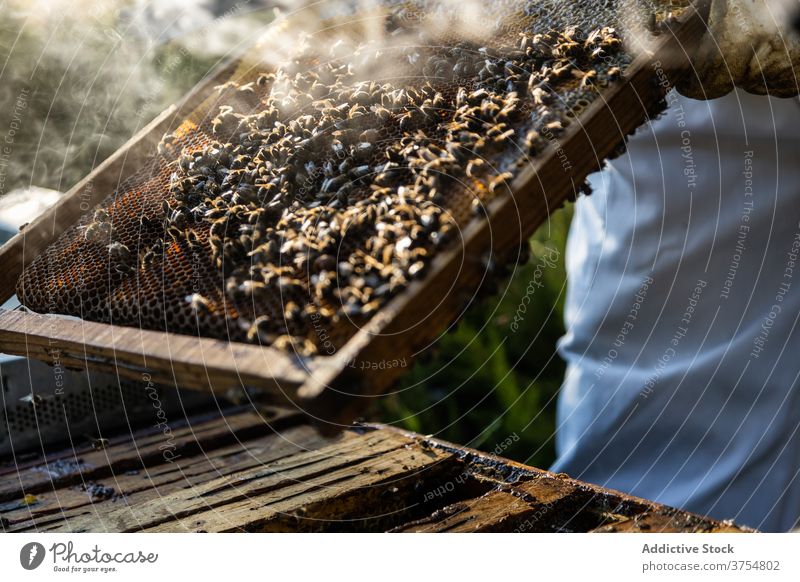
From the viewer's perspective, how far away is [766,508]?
94.0 inches

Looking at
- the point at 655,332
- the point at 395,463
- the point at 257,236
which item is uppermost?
the point at 257,236

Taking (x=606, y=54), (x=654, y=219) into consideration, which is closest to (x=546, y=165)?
(x=606, y=54)

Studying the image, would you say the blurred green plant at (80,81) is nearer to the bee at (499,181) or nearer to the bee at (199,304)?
the bee at (499,181)

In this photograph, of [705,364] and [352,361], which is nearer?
[352,361]

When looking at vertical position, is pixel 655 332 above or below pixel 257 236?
below

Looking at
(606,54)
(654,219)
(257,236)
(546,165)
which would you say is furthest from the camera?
(654,219)

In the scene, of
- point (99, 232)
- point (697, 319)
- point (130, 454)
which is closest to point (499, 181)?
point (99, 232)

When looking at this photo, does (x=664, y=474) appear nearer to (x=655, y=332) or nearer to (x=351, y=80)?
(x=655, y=332)

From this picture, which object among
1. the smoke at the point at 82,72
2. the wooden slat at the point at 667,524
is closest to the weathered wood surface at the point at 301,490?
the wooden slat at the point at 667,524

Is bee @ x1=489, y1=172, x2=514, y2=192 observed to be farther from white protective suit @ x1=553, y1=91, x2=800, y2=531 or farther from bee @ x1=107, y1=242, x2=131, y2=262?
white protective suit @ x1=553, y1=91, x2=800, y2=531

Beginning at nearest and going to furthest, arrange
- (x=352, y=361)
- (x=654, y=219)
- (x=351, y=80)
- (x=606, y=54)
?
(x=352, y=361)
(x=606, y=54)
(x=351, y=80)
(x=654, y=219)

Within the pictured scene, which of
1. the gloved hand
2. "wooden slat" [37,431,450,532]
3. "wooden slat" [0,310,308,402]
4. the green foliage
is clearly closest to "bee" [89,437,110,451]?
"wooden slat" [37,431,450,532]

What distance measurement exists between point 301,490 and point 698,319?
1.55m
